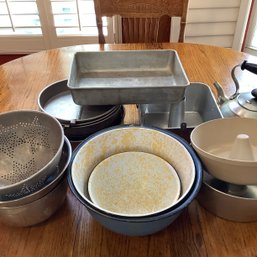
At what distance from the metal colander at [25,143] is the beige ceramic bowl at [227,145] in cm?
31

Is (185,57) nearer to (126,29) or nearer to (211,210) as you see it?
(126,29)

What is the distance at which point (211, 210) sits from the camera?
0.58 meters

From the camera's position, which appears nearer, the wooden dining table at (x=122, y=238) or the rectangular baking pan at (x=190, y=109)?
the wooden dining table at (x=122, y=238)

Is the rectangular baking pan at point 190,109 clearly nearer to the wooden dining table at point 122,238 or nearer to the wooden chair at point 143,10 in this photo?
the wooden dining table at point 122,238

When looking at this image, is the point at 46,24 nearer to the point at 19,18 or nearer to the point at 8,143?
the point at 19,18

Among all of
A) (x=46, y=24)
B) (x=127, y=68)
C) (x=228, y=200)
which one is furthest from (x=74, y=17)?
(x=228, y=200)

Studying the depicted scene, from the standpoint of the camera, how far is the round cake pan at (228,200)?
20.4 inches

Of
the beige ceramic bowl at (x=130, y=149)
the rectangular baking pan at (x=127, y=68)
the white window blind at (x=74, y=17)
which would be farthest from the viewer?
the white window blind at (x=74, y=17)

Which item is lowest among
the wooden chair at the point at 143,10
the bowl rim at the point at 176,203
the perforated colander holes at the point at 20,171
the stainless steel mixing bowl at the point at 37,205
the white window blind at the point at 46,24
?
the white window blind at the point at 46,24

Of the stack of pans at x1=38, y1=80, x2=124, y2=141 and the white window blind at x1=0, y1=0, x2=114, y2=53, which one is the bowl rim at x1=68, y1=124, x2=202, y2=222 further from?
the white window blind at x1=0, y1=0, x2=114, y2=53

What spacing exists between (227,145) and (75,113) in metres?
0.41

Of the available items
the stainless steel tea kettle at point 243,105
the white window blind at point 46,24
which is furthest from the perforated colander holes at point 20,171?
the white window blind at point 46,24

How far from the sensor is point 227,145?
2.03 ft

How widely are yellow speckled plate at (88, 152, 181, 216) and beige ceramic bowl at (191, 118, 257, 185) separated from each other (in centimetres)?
8
